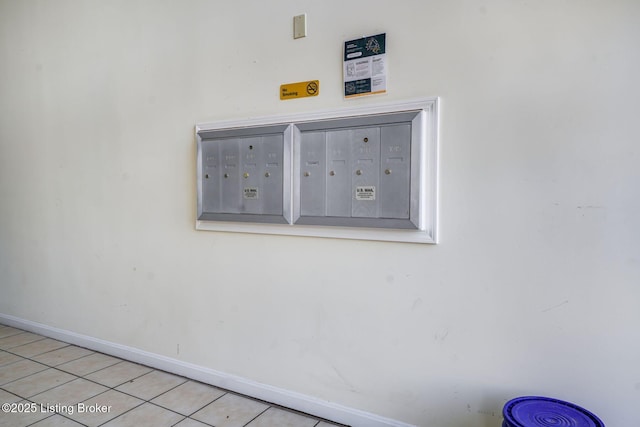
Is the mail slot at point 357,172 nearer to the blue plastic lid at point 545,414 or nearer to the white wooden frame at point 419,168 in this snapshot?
the white wooden frame at point 419,168

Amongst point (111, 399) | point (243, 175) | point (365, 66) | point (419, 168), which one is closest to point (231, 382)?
point (111, 399)

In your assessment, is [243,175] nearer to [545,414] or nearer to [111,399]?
[111,399]

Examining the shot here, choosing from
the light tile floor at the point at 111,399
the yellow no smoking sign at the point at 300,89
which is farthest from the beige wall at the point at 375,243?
the light tile floor at the point at 111,399

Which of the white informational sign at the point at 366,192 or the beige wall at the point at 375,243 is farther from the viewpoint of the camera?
the white informational sign at the point at 366,192

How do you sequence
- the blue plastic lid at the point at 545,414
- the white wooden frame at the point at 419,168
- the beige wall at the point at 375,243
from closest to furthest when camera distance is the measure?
the blue plastic lid at the point at 545,414 → the beige wall at the point at 375,243 → the white wooden frame at the point at 419,168

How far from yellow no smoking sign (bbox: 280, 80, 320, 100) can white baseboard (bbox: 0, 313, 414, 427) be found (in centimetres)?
150

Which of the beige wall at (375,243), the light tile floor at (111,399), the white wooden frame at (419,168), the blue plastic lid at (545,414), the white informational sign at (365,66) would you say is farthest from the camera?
the light tile floor at (111,399)

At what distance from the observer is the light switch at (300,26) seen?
2002 millimetres

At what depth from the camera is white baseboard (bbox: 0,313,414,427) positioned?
75.2 inches

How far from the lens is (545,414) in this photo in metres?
1.35

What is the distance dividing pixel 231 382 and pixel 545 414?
5.17 ft

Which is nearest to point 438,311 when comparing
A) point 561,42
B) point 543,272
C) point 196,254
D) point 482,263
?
point 482,263

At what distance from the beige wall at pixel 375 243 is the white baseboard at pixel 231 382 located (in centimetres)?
5

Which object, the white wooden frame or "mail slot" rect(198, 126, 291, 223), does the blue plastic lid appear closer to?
the white wooden frame
